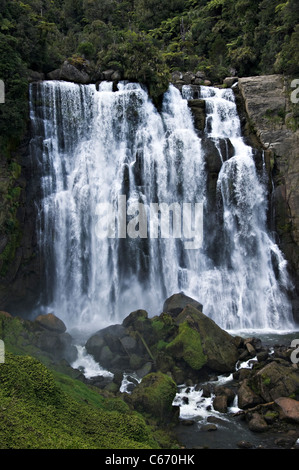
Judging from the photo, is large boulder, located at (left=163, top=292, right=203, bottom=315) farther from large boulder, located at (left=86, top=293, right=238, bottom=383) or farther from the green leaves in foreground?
the green leaves in foreground

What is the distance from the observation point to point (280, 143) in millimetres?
27359

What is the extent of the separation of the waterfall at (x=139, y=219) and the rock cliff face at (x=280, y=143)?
920 millimetres

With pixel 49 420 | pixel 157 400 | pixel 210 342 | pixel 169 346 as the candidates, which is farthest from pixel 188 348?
pixel 49 420

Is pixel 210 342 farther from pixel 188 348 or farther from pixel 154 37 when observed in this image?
pixel 154 37

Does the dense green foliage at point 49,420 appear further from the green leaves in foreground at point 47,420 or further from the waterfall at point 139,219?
the waterfall at point 139,219

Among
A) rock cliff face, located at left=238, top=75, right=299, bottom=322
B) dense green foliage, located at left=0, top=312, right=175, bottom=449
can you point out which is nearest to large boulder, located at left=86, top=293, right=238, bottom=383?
dense green foliage, located at left=0, top=312, right=175, bottom=449

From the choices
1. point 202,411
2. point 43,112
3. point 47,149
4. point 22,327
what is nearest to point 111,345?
point 22,327

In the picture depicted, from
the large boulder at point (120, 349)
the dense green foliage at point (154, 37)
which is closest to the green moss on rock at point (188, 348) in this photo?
the large boulder at point (120, 349)

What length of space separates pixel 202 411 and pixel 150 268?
39.3 ft

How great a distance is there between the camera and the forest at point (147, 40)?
84.8ft

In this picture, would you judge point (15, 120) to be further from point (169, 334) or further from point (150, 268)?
point (169, 334)

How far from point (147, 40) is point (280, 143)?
47.6 feet

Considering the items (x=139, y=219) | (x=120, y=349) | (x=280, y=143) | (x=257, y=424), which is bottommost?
(x=257, y=424)

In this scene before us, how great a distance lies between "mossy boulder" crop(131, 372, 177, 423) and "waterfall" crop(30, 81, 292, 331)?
32.1ft
